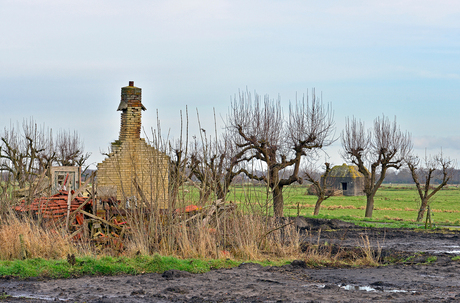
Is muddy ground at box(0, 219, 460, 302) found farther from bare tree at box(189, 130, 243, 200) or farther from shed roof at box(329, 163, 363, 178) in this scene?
shed roof at box(329, 163, 363, 178)

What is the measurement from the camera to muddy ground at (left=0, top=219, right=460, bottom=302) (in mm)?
7609

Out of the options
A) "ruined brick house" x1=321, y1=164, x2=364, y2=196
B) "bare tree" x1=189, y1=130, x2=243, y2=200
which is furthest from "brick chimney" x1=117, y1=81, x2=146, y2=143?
"ruined brick house" x1=321, y1=164, x2=364, y2=196

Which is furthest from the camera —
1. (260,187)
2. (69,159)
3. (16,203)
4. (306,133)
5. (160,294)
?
(69,159)

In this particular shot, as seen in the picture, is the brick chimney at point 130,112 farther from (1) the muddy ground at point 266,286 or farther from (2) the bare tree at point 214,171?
(1) the muddy ground at point 266,286

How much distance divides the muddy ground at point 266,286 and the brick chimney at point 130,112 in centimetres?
1423

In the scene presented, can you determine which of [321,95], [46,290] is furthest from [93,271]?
[321,95]

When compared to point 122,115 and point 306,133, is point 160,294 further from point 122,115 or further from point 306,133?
point 306,133

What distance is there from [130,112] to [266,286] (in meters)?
16.1

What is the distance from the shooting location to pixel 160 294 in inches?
307

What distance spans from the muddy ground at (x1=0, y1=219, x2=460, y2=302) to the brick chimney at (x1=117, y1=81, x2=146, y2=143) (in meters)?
14.2

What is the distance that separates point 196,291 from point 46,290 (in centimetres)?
261

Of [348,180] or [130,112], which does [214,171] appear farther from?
[348,180]

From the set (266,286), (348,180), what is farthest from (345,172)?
(266,286)

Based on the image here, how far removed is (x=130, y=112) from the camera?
908 inches
